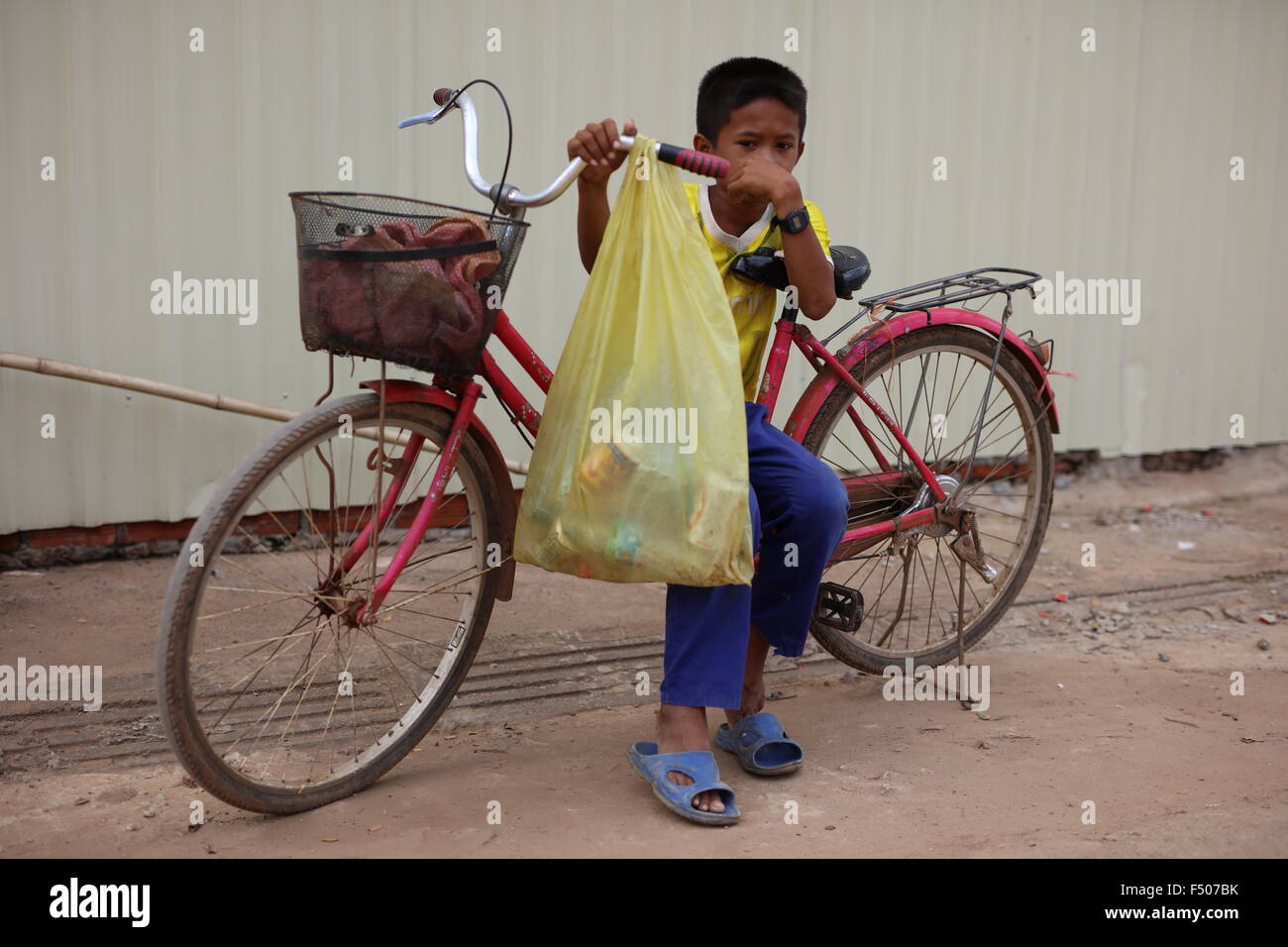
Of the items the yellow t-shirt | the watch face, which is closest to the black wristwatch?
the watch face

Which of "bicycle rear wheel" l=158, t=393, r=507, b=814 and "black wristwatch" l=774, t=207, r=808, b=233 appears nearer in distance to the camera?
"bicycle rear wheel" l=158, t=393, r=507, b=814

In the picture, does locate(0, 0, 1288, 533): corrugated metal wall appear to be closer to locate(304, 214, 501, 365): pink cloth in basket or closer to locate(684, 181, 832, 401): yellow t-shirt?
locate(684, 181, 832, 401): yellow t-shirt

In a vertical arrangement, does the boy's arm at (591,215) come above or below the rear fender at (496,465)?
above

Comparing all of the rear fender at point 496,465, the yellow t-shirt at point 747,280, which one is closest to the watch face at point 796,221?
the yellow t-shirt at point 747,280

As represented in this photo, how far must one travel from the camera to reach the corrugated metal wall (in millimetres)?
3844

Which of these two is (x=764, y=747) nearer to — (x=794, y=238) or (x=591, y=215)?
(x=794, y=238)

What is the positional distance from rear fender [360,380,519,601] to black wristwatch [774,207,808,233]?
2.48 ft

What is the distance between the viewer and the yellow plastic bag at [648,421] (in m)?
2.33

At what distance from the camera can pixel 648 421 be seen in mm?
2346

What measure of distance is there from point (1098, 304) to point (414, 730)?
3991mm

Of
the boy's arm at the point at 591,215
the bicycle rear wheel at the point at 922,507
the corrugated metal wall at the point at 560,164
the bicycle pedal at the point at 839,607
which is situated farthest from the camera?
the corrugated metal wall at the point at 560,164

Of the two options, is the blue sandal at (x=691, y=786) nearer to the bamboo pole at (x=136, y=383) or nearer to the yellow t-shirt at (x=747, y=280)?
the yellow t-shirt at (x=747, y=280)

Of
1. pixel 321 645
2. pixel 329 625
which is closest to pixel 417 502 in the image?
pixel 321 645

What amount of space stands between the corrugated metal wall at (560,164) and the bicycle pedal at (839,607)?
0.93 metres
